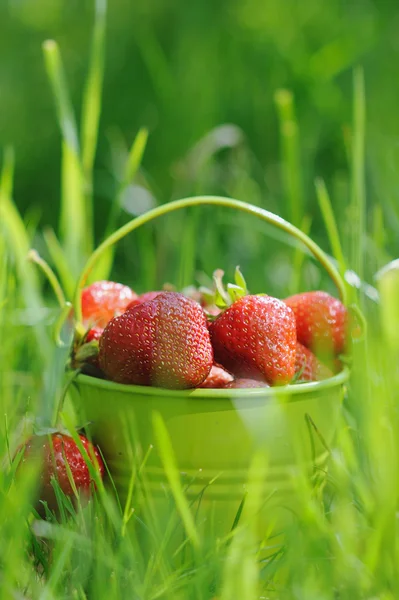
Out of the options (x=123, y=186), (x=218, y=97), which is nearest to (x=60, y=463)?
(x=123, y=186)

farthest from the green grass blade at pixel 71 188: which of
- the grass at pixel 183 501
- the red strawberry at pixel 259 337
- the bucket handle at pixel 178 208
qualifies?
the red strawberry at pixel 259 337

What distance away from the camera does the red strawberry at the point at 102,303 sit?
3.87 ft

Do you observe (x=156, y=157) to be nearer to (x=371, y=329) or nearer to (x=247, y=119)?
(x=247, y=119)

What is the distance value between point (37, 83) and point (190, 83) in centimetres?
78

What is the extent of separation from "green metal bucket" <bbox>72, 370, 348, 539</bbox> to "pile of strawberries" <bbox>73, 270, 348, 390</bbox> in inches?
1.2

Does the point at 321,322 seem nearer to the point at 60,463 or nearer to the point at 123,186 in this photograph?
the point at 60,463

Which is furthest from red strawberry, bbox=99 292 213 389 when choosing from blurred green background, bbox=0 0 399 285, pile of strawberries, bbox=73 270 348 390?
blurred green background, bbox=0 0 399 285

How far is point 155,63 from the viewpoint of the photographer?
237 cm

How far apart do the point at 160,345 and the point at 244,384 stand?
11 cm

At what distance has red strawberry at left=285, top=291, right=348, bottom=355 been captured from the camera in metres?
1.14

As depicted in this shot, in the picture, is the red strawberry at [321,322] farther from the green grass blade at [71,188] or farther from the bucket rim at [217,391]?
the green grass blade at [71,188]

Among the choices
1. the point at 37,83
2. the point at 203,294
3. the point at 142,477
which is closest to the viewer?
the point at 142,477

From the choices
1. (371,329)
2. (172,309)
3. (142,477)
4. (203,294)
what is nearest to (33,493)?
(142,477)

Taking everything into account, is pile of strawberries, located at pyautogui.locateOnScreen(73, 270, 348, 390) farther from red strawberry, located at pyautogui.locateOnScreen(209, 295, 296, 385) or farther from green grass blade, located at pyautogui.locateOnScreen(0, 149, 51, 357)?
green grass blade, located at pyautogui.locateOnScreen(0, 149, 51, 357)
